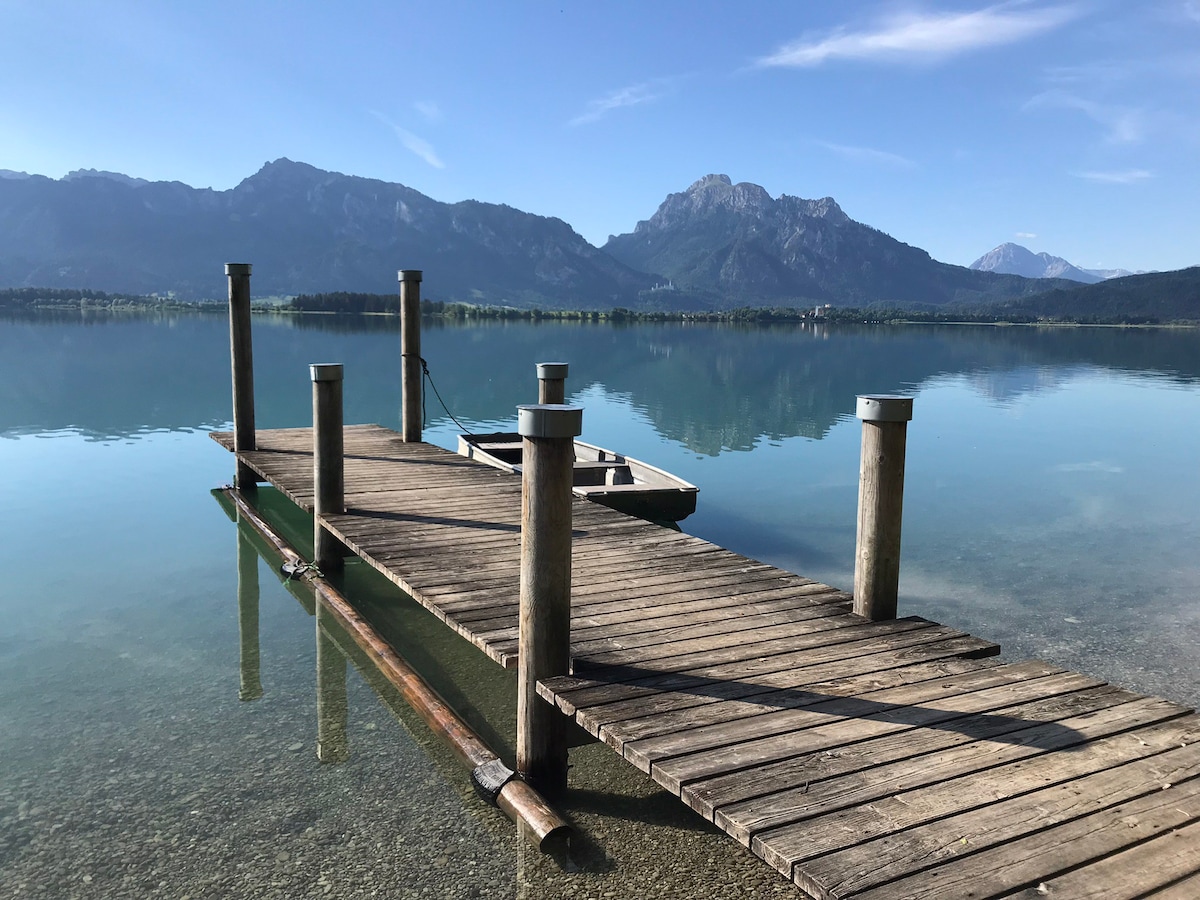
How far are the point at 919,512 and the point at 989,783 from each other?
12.3 metres

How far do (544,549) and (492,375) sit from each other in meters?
37.9

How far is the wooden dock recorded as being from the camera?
3225 mm

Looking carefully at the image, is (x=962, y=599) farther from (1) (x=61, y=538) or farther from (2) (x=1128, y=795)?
(1) (x=61, y=538)

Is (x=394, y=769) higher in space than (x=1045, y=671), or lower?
lower

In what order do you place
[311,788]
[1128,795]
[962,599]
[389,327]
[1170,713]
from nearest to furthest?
[1128,795], [1170,713], [311,788], [962,599], [389,327]

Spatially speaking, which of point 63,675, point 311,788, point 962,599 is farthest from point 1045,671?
point 63,675

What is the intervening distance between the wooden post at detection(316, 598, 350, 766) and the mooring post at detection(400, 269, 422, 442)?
4.50 metres

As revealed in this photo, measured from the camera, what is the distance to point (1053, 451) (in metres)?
23.6

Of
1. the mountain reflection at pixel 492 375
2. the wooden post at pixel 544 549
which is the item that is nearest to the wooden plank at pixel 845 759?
the wooden post at pixel 544 549

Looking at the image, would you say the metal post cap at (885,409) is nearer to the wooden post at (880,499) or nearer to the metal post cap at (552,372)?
the wooden post at (880,499)

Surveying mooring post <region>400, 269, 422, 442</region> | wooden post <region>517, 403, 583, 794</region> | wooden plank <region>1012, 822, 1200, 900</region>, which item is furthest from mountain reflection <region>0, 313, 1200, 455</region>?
wooden plank <region>1012, 822, 1200, 900</region>

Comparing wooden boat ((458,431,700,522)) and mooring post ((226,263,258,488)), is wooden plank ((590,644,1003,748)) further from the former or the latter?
mooring post ((226,263,258,488))

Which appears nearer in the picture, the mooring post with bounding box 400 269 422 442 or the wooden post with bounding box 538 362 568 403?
the wooden post with bounding box 538 362 568 403

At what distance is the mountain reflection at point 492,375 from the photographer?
1072 inches
